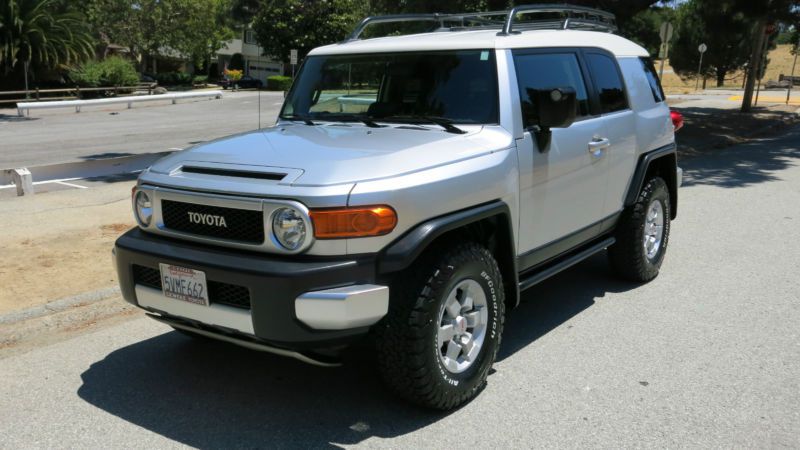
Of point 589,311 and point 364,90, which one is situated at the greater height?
point 364,90

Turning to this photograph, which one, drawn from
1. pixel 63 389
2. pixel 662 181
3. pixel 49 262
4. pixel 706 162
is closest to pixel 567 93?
pixel 662 181

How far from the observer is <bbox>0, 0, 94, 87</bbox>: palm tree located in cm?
3444

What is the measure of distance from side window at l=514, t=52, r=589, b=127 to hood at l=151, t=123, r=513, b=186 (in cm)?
45

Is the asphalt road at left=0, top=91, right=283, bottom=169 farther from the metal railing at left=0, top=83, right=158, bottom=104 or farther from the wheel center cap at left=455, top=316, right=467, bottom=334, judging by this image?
the wheel center cap at left=455, top=316, right=467, bottom=334

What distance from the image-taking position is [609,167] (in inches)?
207

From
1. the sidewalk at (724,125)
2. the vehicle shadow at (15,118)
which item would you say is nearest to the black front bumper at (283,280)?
the sidewalk at (724,125)

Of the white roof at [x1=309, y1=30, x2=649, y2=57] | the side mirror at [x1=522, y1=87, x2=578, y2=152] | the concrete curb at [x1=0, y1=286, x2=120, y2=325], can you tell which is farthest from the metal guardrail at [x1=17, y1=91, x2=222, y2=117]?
the side mirror at [x1=522, y1=87, x2=578, y2=152]

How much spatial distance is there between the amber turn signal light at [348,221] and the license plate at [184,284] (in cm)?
66

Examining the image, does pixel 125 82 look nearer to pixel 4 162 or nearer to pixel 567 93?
pixel 4 162

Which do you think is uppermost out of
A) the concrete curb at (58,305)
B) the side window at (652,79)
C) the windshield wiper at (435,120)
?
the side window at (652,79)

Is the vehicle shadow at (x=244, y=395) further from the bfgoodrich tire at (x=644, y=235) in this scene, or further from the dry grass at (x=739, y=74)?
the dry grass at (x=739, y=74)

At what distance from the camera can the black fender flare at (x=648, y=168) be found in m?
5.63

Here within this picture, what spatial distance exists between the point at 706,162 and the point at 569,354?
10199mm

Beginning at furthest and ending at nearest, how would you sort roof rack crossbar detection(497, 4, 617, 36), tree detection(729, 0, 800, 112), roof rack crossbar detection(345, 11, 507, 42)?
tree detection(729, 0, 800, 112) < roof rack crossbar detection(345, 11, 507, 42) < roof rack crossbar detection(497, 4, 617, 36)
